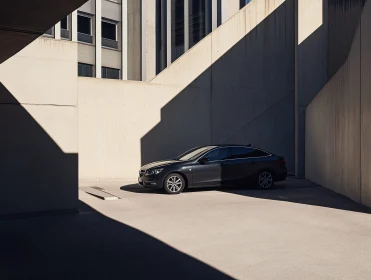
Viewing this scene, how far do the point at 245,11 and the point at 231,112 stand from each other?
4.92 m

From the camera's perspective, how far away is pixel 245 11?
2016 centimetres

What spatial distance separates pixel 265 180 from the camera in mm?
13883

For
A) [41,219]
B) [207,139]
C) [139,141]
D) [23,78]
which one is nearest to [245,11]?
[207,139]

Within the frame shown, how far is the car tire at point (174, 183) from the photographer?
12.6 metres

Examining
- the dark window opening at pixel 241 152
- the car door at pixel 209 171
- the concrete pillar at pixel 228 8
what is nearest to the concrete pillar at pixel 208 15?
the concrete pillar at pixel 228 8

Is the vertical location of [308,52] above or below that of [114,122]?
above

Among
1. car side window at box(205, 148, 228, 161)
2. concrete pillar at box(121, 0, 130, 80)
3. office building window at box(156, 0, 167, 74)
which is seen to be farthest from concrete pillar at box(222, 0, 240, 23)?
car side window at box(205, 148, 228, 161)

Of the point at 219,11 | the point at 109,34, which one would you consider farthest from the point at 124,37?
the point at 219,11

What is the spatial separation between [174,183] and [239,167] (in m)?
2.26

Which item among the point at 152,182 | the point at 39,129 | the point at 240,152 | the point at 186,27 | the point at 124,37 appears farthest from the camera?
the point at 186,27

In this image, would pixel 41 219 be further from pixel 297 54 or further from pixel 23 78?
pixel 297 54

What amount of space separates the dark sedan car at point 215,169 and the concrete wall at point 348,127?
178cm

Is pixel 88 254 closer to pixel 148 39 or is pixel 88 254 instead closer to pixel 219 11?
pixel 219 11

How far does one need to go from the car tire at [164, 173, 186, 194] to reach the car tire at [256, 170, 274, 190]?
262 cm
